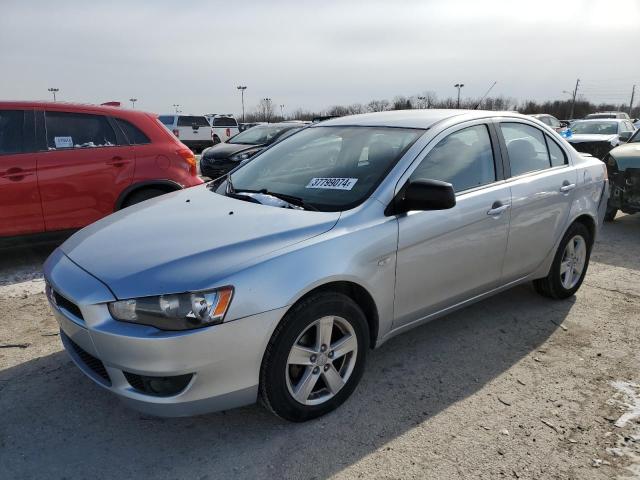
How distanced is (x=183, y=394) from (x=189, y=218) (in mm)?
1088

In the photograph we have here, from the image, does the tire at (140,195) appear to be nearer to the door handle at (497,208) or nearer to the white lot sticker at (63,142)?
the white lot sticker at (63,142)

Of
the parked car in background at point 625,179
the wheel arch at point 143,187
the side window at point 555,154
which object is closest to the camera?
the side window at point 555,154

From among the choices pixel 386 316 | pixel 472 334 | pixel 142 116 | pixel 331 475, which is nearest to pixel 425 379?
pixel 386 316

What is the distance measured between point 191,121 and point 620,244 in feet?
73.9

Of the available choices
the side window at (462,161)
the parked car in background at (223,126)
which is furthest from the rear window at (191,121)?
the side window at (462,161)

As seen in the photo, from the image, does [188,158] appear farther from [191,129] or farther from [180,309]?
[191,129]

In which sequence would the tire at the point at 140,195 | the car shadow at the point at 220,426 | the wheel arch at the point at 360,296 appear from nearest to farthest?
the car shadow at the point at 220,426 < the wheel arch at the point at 360,296 < the tire at the point at 140,195

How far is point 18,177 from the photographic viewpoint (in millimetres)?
5059

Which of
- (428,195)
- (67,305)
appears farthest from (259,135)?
(67,305)

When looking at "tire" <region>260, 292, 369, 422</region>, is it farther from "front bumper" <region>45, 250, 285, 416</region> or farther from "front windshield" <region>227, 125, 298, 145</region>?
"front windshield" <region>227, 125, 298, 145</region>

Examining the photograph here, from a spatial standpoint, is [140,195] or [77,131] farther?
[140,195]

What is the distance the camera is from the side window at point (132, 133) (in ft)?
18.9

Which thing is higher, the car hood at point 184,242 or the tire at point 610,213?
the car hood at point 184,242

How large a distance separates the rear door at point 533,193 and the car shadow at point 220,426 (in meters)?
0.73
